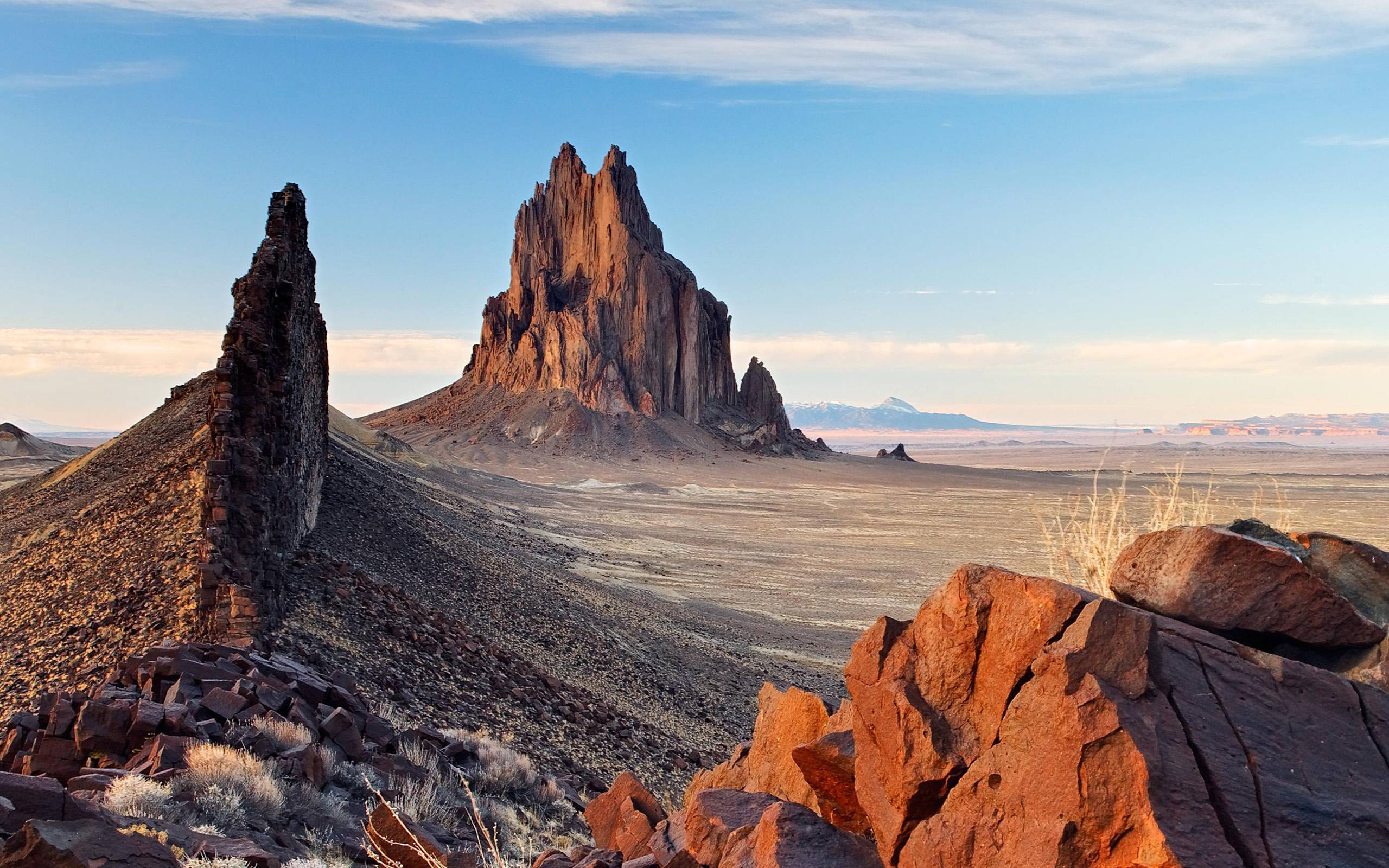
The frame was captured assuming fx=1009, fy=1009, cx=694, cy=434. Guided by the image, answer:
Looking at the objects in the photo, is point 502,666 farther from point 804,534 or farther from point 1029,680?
point 804,534

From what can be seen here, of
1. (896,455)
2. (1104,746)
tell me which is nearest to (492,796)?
(1104,746)

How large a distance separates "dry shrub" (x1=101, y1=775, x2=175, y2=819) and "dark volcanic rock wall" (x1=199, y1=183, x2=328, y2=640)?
12.7ft

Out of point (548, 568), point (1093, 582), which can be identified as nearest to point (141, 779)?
point (1093, 582)

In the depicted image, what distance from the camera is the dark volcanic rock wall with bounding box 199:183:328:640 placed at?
401 inches

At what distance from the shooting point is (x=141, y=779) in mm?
5938

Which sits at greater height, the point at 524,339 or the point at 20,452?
the point at 524,339

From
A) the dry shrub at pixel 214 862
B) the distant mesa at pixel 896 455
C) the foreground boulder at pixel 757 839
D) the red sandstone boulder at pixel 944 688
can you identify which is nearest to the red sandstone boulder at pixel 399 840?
the dry shrub at pixel 214 862

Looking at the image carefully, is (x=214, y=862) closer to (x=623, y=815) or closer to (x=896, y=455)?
(x=623, y=815)

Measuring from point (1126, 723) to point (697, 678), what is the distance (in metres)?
13.1

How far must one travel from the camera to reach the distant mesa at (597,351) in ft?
276

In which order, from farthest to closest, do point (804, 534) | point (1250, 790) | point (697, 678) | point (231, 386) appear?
point (804, 534), point (697, 678), point (231, 386), point (1250, 790)

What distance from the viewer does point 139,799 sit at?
5680mm

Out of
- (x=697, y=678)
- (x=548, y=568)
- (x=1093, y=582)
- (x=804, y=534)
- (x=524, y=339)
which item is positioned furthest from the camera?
(x=524, y=339)

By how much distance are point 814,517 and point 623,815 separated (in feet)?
154
